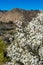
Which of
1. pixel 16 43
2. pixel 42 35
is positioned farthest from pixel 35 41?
pixel 16 43

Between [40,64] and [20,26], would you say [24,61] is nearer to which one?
[40,64]

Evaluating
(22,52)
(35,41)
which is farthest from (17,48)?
(35,41)

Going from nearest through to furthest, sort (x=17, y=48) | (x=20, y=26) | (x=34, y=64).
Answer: (x=34, y=64)
(x=17, y=48)
(x=20, y=26)

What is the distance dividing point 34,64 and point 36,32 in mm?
1686

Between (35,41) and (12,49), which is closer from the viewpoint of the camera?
(35,41)

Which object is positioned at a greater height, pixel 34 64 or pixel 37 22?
pixel 37 22

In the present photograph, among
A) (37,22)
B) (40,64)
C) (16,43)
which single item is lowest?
(40,64)

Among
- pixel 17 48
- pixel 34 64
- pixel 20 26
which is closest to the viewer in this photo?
pixel 34 64

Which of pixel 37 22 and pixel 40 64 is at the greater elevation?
pixel 37 22

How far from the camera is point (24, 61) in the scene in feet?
42.6

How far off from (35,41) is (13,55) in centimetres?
168

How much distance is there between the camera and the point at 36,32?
13234 millimetres

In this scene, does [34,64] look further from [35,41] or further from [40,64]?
[35,41]

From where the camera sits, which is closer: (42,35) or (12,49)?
(42,35)
